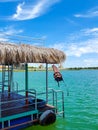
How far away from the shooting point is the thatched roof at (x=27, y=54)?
729 cm

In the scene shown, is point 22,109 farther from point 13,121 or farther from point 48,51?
point 48,51

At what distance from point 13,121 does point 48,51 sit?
3034mm

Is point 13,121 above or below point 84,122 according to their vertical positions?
above

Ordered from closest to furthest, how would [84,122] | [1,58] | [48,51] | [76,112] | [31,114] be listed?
1. [1,58]
2. [31,114]
3. [48,51]
4. [84,122]
5. [76,112]

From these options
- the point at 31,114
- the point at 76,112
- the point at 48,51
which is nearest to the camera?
the point at 31,114

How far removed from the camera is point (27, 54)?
305 inches

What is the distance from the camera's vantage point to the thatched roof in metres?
7.29

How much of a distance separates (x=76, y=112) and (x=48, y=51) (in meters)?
5.26

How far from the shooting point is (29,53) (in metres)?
7.80

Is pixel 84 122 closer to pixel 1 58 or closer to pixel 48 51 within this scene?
pixel 48 51

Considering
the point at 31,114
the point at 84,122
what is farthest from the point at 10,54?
the point at 84,122

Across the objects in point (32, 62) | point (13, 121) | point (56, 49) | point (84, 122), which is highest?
point (56, 49)

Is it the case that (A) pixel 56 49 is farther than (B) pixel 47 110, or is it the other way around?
(A) pixel 56 49

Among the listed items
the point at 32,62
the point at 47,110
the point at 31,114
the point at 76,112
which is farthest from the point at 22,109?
the point at 76,112
